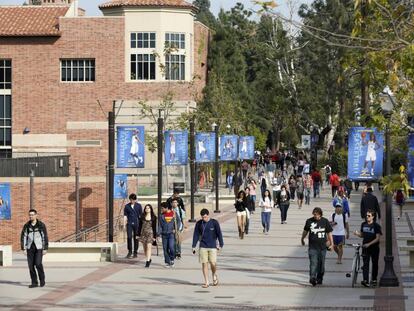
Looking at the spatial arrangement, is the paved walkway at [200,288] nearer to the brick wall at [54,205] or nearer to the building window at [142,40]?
the brick wall at [54,205]

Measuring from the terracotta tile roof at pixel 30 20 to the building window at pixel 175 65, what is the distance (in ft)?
23.6

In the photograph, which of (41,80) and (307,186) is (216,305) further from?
(41,80)

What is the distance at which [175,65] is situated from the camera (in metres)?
75.6

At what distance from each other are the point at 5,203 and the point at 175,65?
41.6 metres

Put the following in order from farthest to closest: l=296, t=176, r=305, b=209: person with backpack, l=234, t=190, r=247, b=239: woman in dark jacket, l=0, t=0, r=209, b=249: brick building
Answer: l=0, t=0, r=209, b=249: brick building
l=296, t=176, r=305, b=209: person with backpack
l=234, t=190, r=247, b=239: woman in dark jacket

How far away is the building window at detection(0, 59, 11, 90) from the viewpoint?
76.8m

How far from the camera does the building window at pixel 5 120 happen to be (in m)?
76.6

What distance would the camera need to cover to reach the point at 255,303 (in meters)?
21.5

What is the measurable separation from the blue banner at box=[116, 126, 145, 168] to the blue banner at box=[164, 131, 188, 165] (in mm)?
6916

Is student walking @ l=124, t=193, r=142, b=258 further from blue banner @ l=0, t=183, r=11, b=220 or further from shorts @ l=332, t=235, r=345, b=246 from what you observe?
blue banner @ l=0, t=183, r=11, b=220

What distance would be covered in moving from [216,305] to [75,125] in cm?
5550

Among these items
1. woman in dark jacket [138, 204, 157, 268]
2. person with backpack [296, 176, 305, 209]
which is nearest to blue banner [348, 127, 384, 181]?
woman in dark jacket [138, 204, 157, 268]

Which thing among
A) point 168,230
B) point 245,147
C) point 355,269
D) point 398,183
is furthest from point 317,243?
point 245,147

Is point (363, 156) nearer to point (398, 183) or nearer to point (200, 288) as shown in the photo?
point (200, 288)
